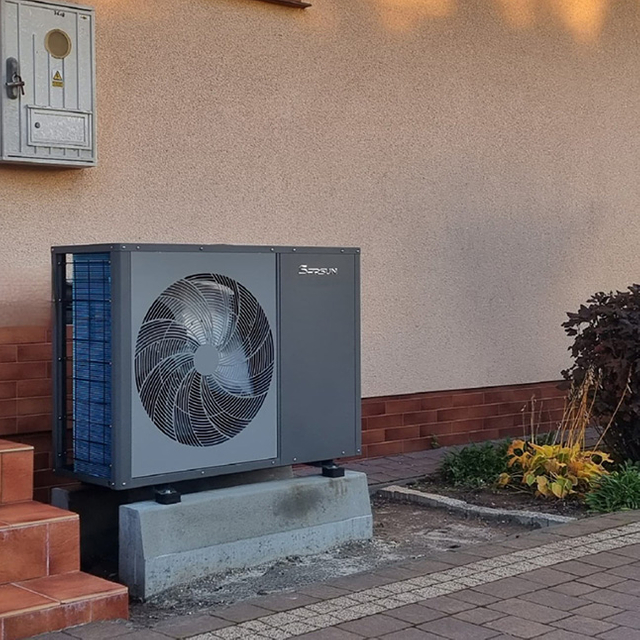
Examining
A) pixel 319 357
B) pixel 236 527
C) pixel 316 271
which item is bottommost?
pixel 236 527

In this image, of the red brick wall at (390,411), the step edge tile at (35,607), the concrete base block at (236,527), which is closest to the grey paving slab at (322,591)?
the concrete base block at (236,527)

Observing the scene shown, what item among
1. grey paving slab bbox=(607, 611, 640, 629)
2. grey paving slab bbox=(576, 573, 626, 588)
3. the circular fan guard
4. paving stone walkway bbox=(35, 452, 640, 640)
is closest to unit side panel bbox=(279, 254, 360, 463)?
the circular fan guard

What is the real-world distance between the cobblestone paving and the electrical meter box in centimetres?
276

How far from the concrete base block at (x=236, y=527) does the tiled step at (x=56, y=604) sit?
39 cm

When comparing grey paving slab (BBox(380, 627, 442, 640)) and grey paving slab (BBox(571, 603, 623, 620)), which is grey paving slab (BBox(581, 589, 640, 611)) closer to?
grey paving slab (BBox(571, 603, 623, 620))

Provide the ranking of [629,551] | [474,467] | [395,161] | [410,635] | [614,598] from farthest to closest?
[395,161], [474,467], [629,551], [614,598], [410,635]

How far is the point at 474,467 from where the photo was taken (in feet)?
24.5

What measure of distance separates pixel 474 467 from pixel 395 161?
2268 mm

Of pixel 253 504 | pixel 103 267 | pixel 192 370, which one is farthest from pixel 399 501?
pixel 103 267

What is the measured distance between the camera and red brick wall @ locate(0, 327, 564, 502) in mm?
6109

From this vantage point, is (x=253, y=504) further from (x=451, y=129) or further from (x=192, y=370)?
(x=451, y=129)

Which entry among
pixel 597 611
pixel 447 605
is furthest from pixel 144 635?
pixel 597 611

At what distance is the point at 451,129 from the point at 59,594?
5135mm

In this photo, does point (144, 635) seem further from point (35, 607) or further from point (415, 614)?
point (415, 614)
